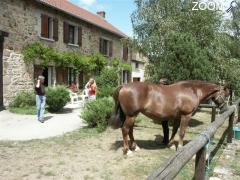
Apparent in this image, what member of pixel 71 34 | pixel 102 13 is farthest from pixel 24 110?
pixel 102 13

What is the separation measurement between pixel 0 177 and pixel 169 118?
3.87 m

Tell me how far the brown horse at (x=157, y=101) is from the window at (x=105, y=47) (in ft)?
54.8

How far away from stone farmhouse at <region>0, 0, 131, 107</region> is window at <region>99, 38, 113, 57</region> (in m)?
0.97

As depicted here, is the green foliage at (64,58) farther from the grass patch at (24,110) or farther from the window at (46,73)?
the grass patch at (24,110)

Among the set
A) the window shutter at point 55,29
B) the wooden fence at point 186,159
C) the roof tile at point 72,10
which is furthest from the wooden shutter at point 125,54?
the wooden fence at point 186,159

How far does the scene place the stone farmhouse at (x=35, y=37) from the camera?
14773 millimetres

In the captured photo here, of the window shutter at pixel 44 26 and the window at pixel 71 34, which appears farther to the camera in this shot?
the window at pixel 71 34

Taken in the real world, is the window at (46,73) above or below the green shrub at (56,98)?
above

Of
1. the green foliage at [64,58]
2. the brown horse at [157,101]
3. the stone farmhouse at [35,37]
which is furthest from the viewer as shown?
the green foliage at [64,58]

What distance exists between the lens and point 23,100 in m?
15.1

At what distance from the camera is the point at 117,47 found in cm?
2736

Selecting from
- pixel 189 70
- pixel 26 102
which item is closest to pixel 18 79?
pixel 26 102

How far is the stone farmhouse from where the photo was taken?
582 inches

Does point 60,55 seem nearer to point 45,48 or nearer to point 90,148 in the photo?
point 45,48
